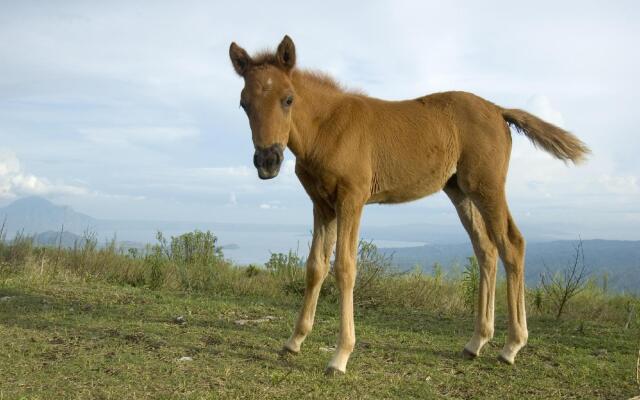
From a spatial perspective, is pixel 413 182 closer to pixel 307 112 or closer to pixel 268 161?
pixel 307 112

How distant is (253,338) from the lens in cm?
680

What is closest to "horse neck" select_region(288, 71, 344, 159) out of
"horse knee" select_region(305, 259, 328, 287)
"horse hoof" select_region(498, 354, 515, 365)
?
"horse knee" select_region(305, 259, 328, 287)

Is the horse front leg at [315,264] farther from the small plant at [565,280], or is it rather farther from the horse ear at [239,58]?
the small plant at [565,280]

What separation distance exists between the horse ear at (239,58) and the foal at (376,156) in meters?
0.01

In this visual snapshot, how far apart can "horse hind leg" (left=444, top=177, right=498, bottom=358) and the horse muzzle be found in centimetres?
266

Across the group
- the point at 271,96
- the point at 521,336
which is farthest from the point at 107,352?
the point at 521,336

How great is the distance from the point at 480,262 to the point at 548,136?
1767 mm

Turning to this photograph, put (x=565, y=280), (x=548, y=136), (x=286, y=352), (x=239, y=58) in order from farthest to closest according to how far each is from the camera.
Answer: (x=565, y=280) < (x=548, y=136) < (x=286, y=352) < (x=239, y=58)

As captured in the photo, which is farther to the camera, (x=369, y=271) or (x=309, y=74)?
(x=369, y=271)

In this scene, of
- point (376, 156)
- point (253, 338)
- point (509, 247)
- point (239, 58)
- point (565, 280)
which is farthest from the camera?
point (565, 280)

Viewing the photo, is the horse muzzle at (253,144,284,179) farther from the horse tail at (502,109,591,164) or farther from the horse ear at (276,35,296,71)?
the horse tail at (502,109,591,164)

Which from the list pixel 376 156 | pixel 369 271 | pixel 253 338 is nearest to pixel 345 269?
pixel 376 156

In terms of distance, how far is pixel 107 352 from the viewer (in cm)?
595

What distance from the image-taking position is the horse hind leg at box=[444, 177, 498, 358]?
6.58m
